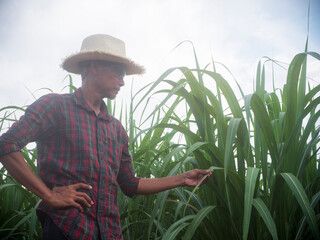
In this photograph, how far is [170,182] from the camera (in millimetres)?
1115

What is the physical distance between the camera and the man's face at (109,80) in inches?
47.7

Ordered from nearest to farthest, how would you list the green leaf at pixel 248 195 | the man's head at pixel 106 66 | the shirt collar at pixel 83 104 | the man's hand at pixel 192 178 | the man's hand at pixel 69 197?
the green leaf at pixel 248 195 < the man's hand at pixel 69 197 < the man's hand at pixel 192 178 < the shirt collar at pixel 83 104 < the man's head at pixel 106 66

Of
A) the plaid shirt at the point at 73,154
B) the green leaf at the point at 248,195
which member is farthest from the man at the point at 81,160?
the green leaf at the point at 248,195

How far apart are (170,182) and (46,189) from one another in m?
0.40

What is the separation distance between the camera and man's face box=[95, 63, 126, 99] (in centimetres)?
121

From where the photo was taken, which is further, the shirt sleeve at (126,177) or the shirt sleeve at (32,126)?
the shirt sleeve at (126,177)

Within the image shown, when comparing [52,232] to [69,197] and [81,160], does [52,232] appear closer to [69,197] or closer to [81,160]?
[69,197]

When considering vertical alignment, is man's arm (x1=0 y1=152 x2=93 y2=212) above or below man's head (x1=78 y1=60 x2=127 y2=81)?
below

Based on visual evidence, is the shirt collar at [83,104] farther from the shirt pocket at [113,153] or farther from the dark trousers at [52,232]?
the dark trousers at [52,232]

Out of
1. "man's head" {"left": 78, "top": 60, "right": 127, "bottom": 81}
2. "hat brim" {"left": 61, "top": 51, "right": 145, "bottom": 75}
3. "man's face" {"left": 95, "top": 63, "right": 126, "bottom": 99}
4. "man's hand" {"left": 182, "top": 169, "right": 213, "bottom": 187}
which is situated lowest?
"man's hand" {"left": 182, "top": 169, "right": 213, "bottom": 187}

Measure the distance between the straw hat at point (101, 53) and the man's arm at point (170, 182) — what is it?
0.50m

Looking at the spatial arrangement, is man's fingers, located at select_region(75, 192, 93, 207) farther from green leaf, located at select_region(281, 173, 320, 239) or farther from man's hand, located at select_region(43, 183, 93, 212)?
green leaf, located at select_region(281, 173, 320, 239)

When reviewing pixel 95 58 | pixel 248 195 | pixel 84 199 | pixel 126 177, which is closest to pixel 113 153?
pixel 126 177

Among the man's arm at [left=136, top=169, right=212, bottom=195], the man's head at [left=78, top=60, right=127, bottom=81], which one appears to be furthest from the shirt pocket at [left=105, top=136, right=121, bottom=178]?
the man's head at [left=78, top=60, right=127, bottom=81]
